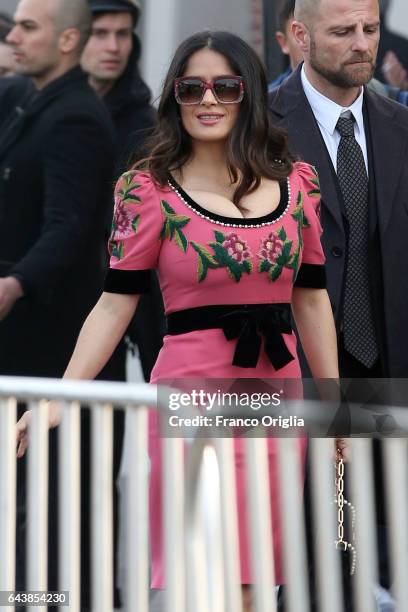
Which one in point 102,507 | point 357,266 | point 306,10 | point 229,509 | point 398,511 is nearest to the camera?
A: point 398,511

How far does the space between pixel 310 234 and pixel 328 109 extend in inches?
29.6

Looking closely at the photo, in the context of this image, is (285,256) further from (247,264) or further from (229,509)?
(229,509)

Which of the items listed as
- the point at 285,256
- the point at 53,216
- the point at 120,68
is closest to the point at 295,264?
the point at 285,256

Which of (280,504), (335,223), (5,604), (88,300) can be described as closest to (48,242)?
(88,300)

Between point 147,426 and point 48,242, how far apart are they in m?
2.29

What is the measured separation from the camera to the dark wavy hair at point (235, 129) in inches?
168

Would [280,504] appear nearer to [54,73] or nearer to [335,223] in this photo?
[335,223]

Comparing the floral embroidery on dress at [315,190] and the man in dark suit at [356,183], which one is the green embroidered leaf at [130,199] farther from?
the man in dark suit at [356,183]

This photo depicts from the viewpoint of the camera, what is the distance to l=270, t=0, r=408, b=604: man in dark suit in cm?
489

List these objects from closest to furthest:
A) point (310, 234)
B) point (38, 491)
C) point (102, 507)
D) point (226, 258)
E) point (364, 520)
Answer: point (364, 520)
point (102, 507)
point (38, 491)
point (226, 258)
point (310, 234)

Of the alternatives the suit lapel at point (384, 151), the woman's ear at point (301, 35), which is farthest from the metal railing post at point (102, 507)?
the woman's ear at point (301, 35)

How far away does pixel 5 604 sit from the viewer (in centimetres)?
407

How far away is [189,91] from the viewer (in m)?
4.27

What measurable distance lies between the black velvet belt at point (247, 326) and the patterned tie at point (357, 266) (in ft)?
2.34
